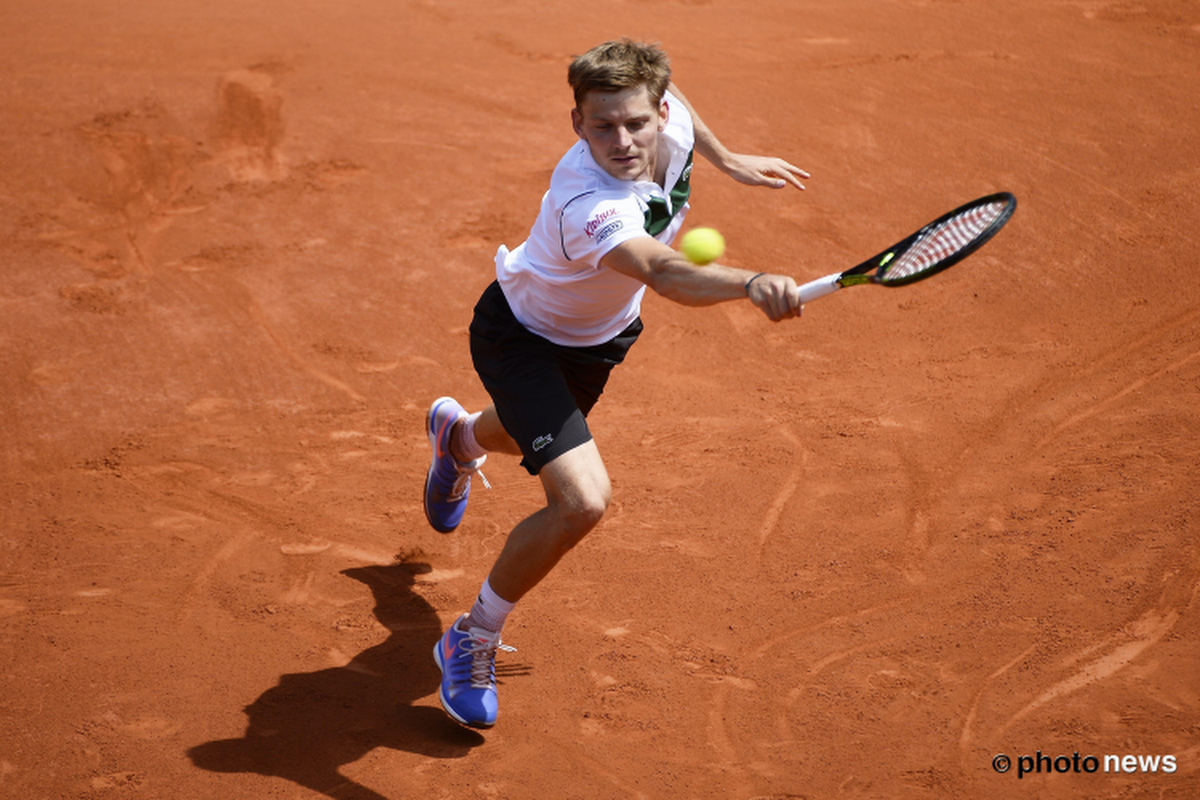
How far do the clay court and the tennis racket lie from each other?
4.73 ft

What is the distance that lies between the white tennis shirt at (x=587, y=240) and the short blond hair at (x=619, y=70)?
0.23 meters

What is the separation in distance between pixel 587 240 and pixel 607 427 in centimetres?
213

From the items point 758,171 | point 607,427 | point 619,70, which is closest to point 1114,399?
point 758,171

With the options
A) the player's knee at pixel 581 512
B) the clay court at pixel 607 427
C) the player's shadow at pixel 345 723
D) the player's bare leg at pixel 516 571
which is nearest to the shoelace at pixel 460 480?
the clay court at pixel 607 427

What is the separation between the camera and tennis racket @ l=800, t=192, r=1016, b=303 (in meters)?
2.74

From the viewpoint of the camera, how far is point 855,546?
4.16m

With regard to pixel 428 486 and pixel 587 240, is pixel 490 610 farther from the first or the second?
pixel 587 240

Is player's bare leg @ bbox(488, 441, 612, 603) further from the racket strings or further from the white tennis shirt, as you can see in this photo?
the racket strings

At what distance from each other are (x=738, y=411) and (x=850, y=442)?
596mm

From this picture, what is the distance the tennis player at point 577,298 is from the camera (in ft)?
10.0

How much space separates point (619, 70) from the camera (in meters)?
3.16

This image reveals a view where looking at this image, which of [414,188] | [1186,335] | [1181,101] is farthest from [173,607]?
[1181,101]

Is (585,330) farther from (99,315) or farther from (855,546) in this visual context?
(99,315)

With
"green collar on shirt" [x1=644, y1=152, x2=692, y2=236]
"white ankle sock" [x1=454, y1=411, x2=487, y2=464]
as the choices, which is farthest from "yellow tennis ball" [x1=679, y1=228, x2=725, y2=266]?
"white ankle sock" [x1=454, y1=411, x2=487, y2=464]
